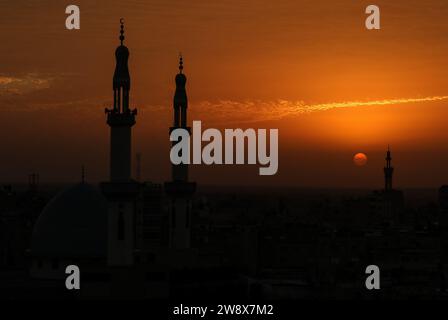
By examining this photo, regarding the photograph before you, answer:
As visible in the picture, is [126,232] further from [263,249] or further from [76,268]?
[263,249]

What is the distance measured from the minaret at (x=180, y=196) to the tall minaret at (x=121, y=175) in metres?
8.40

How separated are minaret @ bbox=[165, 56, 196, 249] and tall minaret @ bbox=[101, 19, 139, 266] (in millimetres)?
8402

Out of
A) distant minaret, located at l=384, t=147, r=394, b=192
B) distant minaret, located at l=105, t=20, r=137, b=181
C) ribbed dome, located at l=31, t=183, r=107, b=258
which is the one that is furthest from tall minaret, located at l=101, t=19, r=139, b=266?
distant minaret, located at l=384, t=147, r=394, b=192

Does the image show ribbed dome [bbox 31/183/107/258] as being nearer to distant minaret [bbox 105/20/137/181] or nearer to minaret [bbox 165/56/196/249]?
minaret [bbox 165/56/196/249]

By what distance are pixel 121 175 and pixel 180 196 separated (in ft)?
29.9

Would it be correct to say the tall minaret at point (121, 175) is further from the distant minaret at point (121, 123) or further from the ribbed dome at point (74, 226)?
the ribbed dome at point (74, 226)

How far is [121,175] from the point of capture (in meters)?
44.2

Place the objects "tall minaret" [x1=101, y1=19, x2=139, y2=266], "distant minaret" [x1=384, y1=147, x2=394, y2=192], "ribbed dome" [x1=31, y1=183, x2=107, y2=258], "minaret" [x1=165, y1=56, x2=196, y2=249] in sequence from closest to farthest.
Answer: "tall minaret" [x1=101, y1=19, x2=139, y2=266] < "ribbed dome" [x1=31, y1=183, x2=107, y2=258] < "minaret" [x1=165, y1=56, x2=196, y2=249] < "distant minaret" [x1=384, y1=147, x2=394, y2=192]

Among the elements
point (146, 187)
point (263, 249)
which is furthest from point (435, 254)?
point (146, 187)

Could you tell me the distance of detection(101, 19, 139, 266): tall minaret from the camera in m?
44.1

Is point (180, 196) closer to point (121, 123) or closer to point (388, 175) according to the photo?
point (121, 123)

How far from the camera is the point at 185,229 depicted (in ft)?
175

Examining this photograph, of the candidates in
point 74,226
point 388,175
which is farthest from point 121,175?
point 388,175

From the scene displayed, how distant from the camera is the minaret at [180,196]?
173 ft
